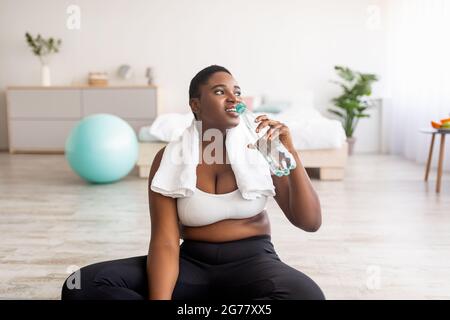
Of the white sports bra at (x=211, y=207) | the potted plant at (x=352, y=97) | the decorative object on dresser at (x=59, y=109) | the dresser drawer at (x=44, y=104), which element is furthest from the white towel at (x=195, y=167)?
the dresser drawer at (x=44, y=104)

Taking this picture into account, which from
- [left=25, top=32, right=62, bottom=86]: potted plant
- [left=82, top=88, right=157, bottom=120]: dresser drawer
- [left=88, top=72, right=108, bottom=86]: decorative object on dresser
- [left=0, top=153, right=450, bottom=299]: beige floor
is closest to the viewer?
[left=0, top=153, right=450, bottom=299]: beige floor

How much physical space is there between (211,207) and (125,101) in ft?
16.2

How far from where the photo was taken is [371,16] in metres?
6.08

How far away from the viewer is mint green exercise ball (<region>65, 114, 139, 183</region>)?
3986 millimetres

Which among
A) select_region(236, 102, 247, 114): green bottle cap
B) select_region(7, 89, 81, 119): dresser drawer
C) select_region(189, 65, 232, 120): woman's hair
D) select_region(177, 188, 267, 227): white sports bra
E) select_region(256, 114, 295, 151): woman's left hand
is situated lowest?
select_region(7, 89, 81, 119): dresser drawer

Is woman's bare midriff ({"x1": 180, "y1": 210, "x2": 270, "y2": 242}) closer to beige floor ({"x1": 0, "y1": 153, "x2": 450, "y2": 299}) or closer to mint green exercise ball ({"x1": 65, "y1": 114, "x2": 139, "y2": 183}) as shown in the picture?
beige floor ({"x1": 0, "y1": 153, "x2": 450, "y2": 299})

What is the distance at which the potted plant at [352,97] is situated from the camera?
227 inches

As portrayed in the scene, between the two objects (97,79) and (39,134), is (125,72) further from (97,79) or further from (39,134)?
(39,134)

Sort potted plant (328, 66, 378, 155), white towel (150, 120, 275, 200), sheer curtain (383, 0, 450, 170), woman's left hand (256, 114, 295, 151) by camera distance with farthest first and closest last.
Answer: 1. potted plant (328, 66, 378, 155)
2. sheer curtain (383, 0, 450, 170)
3. white towel (150, 120, 275, 200)
4. woman's left hand (256, 114, 295, 151)

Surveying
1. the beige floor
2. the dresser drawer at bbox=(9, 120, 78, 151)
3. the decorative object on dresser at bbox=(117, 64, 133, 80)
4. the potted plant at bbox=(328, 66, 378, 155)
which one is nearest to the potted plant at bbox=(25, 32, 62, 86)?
the dresser drawer at bbox=(9, 120, 78, 151)

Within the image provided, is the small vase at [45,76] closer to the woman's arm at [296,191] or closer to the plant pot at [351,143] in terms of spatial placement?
the plant pot at [351,143]

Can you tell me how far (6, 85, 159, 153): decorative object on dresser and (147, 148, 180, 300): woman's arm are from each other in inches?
189

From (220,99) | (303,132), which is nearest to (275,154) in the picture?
(220,99)
